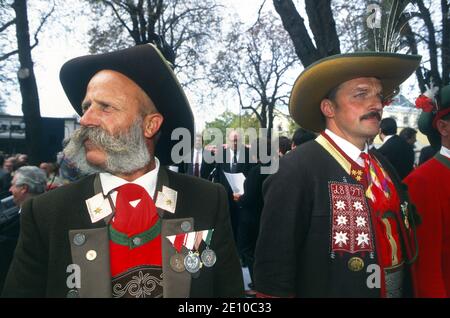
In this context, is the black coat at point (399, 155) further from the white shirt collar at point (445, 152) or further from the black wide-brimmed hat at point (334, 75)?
the black wide-brimmed hat at point (334, 75)

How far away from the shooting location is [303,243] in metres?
2.26

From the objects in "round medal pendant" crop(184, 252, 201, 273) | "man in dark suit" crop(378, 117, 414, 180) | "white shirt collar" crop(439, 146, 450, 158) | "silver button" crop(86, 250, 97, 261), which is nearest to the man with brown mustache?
"round medal pendant" crop(184, 252, 201, 273)

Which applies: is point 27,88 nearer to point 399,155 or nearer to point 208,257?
point 399,155

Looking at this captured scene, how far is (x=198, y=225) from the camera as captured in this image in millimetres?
1951

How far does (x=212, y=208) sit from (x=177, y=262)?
0.32m

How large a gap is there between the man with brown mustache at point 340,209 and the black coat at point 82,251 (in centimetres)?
35

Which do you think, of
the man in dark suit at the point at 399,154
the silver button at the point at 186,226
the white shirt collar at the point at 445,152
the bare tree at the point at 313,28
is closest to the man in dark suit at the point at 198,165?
the bare tree at the point at 313,28

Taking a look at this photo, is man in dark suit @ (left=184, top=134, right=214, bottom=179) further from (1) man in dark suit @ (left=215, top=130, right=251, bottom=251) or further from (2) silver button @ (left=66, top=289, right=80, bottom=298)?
(2) silver button @ (left=66, top=289, right=80, bottom=298)

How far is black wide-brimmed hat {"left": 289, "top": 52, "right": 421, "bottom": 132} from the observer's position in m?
Result: 2.47

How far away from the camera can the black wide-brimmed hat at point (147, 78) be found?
1962mm

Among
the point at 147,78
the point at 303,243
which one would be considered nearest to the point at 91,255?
the point at 147,78
